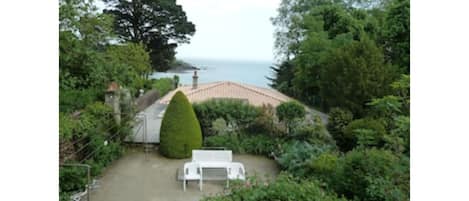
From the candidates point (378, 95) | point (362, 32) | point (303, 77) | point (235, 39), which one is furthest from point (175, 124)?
point (362, 32)

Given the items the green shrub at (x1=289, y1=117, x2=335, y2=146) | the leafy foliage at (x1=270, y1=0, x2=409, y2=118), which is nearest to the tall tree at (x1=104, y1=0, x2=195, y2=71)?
the leafy foliage at (x1=270, y1=0, x2=409, y2=118)

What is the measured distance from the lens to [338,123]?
664cm

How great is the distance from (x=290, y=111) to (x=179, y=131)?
172 cm

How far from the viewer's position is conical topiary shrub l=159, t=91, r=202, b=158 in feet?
20.1

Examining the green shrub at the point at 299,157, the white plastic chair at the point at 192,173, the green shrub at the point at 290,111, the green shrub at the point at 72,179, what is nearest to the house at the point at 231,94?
the green shrub at the point at 290,111

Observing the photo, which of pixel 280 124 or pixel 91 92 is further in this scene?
pixel 280 124

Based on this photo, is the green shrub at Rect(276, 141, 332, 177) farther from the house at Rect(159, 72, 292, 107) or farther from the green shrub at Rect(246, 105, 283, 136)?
the house at Rect(159, 72, 292, 107)

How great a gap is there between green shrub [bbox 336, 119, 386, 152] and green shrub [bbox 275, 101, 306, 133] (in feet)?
2.35

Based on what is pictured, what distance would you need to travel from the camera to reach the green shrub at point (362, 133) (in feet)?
17.1

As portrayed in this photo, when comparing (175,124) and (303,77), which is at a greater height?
(303,77)

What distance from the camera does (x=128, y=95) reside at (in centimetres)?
667
